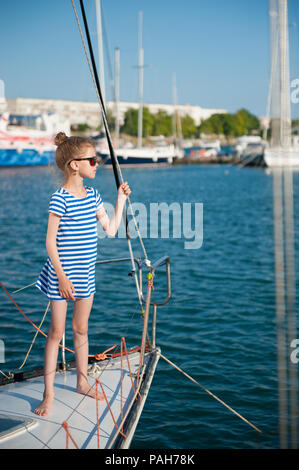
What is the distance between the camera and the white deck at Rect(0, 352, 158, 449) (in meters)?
3.19

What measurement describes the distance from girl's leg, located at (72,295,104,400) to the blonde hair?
34.7 inches

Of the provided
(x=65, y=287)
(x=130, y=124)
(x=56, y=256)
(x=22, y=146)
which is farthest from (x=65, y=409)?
(x=130, y=124)

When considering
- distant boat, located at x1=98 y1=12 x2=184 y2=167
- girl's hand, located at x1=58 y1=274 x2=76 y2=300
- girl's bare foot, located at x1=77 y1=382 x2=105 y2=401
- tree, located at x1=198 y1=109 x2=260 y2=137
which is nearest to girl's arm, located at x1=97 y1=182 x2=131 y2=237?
girl's hand, located at x1=58 y1=274 x2=76 y2=300

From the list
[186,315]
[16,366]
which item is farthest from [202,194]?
[16,366]

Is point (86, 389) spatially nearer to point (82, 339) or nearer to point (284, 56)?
point (82, 339)

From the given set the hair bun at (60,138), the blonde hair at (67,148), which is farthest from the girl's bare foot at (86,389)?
the hair bun at (60,138)

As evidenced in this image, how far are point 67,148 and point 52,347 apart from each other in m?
1.27

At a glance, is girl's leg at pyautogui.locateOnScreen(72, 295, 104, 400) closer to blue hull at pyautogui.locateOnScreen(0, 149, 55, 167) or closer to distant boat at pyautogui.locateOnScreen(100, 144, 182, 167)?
distant boat at pyautogui.locateOnScreen(100, 144, 182, 167)

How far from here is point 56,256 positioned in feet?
11.0

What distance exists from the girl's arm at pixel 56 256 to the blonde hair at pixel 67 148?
0.39 meters

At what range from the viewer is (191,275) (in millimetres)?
12047

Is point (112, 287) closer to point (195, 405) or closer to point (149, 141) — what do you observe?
point (195, 405)

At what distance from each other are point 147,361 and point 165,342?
10.8 ft

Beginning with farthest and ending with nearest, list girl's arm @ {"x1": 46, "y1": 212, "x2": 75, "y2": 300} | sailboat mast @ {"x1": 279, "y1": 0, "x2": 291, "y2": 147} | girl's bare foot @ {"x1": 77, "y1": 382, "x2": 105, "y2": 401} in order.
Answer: sailboat mast @ {"x1": 279, "y1": 0, "x2": 291, "y2": 147}
girl's bare foot @ {"x1": 77, "y1": 382, "x2": 105, "y2": 401}
girl's arm @ {"x1": 46, "y1": 212, "x2": 75, "y2": 300}
